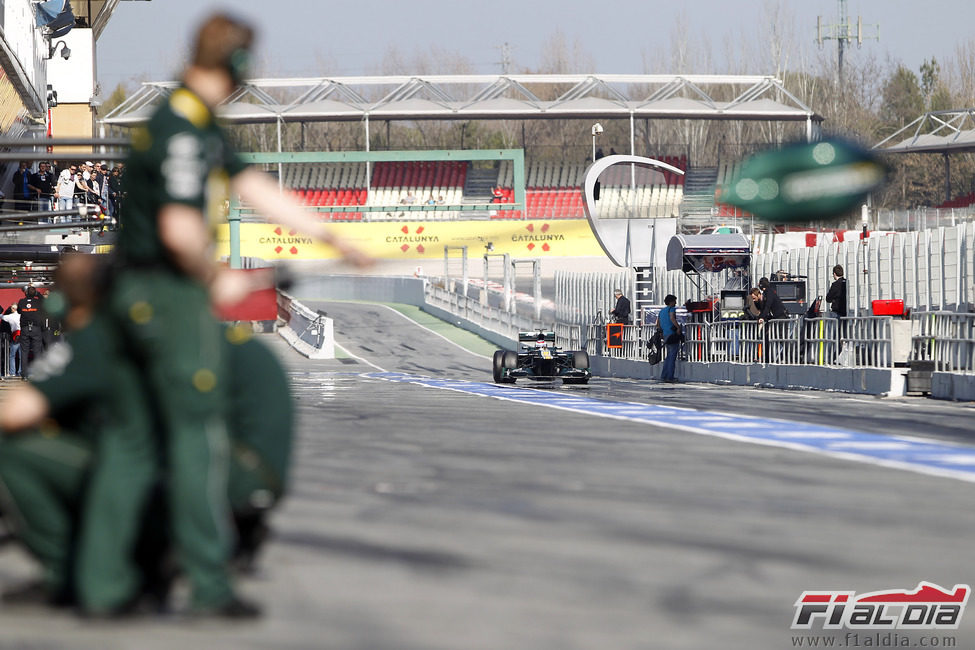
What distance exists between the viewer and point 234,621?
425 cm

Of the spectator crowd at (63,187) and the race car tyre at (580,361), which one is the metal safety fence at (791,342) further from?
the spectator crowd at (63,187)

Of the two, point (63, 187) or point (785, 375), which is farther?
point (63, 187)

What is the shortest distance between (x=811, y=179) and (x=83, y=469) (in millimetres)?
2578

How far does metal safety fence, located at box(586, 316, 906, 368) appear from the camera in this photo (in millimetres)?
21062

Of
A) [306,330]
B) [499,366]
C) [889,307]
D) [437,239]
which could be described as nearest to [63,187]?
[499,366]

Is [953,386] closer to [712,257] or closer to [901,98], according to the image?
[712,257]

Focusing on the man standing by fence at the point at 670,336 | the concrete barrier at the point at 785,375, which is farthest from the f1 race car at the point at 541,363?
the concrete barrier at the point at 785,375

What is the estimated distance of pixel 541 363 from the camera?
2580cm

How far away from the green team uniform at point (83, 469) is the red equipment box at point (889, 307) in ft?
57.0

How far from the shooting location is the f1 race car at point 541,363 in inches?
1008

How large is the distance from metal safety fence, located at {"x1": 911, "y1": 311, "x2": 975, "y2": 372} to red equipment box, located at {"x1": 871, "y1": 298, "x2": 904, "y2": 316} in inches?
8.4

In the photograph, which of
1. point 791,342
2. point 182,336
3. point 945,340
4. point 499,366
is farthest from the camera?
point 499,366

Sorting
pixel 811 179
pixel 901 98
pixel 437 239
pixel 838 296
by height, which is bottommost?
pixel 838 296

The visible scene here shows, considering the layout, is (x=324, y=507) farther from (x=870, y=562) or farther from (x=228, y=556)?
(x=870, y=562)
